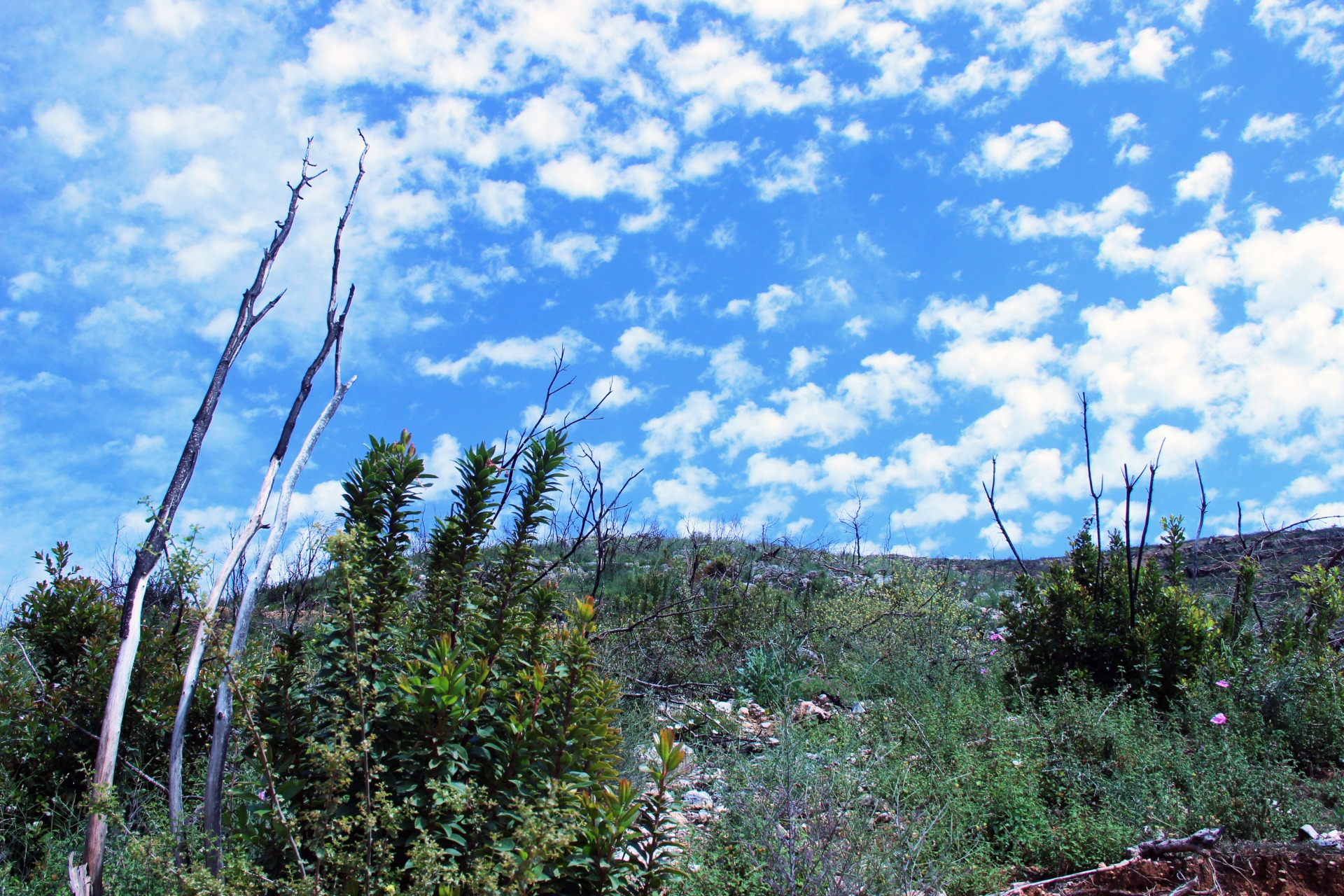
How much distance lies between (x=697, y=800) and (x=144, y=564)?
12.0 feet

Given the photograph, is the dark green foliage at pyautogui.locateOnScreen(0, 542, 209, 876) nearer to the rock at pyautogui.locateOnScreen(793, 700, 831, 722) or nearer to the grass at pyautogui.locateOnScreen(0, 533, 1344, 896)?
the grass at pyautogui.locateOnScreen(0, 533, 1344, 896)

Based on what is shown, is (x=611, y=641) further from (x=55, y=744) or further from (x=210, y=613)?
(x=210, y=613)

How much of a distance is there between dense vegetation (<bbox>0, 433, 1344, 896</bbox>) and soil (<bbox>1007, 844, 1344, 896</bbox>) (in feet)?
1.03

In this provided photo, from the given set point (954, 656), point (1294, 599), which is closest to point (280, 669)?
point (954, 656)

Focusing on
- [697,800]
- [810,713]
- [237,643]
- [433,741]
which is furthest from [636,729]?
[433,741]

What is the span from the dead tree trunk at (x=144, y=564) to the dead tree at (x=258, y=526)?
25 centimetres

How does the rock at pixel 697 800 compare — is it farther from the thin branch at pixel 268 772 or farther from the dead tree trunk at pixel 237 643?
the thin branch at pixel 268 772

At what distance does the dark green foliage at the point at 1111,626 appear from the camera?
7.37 metres

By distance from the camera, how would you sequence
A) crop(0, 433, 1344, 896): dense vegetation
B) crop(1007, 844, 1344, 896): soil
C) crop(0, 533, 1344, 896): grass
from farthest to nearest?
crop(0, 533, 1344, 896): grass → crop(1007, 844, 1344, 896): soil → crop(0, 433, 1344, 896): dense vegetation

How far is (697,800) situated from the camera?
532 cm

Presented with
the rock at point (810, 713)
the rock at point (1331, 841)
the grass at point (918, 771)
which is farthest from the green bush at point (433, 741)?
the rock at point (810, 713)

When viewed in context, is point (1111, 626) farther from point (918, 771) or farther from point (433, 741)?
point (433, 741)

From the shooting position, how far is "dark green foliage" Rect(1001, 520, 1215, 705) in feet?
24.2

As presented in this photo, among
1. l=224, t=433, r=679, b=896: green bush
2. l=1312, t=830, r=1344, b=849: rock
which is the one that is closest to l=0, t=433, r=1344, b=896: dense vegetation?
l=224, t=433, r=679, b=896: green bush
